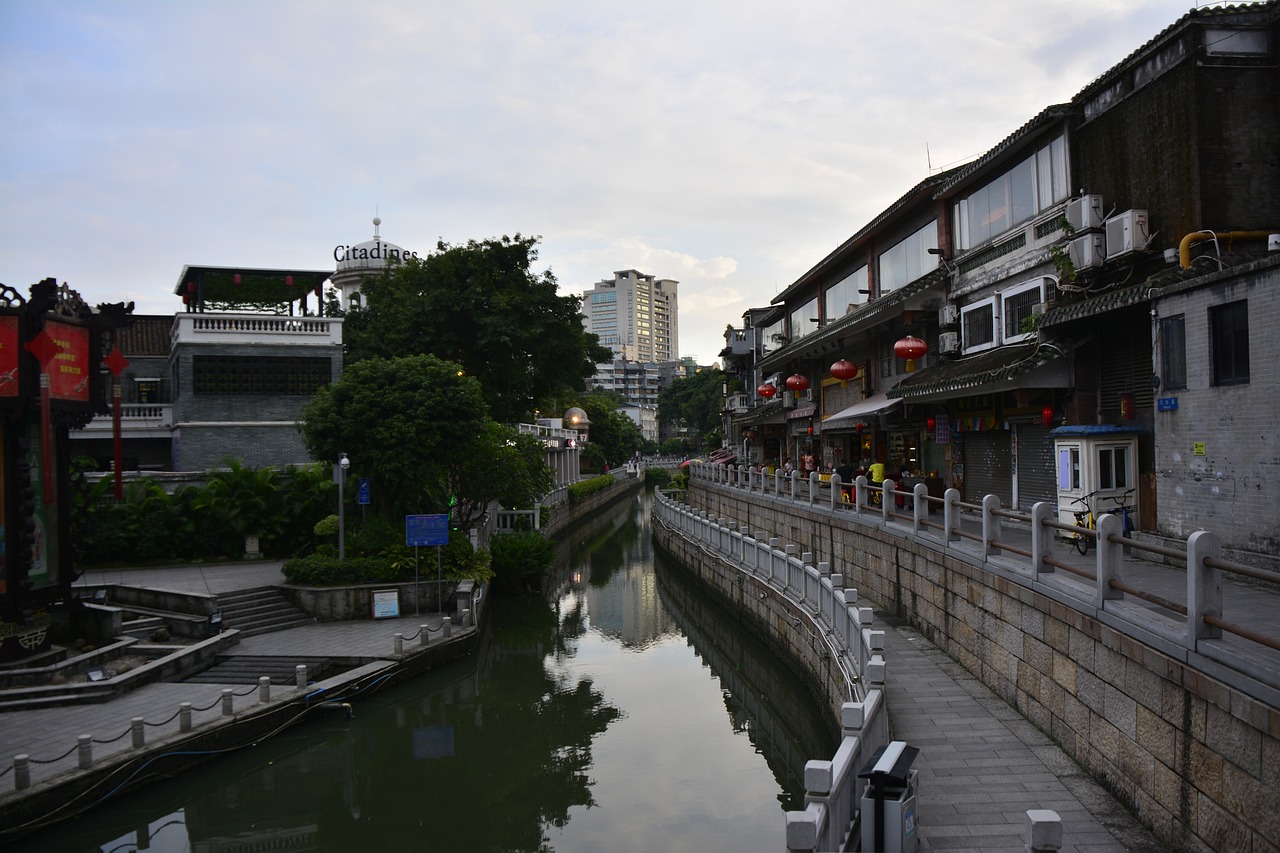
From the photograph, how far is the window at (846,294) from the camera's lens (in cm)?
2936

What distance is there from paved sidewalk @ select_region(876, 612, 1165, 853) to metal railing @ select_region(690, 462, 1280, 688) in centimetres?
164

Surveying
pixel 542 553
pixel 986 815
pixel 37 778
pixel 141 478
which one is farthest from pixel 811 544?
pixel 141 478

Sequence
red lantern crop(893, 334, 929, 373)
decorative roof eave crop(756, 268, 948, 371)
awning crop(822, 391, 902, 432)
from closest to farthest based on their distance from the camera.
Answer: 1. red lantern crop(893, 334, 929, 373)
2. decorative roof eave crop(756, 268, 948, 371)
3. awning crop(822, 391, 902, 432)

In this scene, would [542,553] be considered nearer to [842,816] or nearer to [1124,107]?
[1124,107]

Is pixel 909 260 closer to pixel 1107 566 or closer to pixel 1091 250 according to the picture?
pixel 1091 250

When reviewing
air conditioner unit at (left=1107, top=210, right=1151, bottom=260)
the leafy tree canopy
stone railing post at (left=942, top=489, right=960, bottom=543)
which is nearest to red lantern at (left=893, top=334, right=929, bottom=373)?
air conditioner unit at (left=1107, top=210, right=1151, bottom=260)

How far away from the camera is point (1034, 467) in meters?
17.1

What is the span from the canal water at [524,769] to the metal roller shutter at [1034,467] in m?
6.13

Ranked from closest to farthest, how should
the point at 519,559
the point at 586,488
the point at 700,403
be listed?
the point at 519,559 → the point at 586,488 → the point at 700,403

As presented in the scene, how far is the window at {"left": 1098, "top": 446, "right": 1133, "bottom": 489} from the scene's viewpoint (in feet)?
44.8

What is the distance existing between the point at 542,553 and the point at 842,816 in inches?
816

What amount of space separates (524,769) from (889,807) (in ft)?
29.5

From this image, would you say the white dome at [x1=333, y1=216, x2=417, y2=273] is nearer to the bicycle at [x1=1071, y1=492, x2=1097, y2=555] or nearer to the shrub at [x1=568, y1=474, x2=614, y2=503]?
the shrub at [x1=568, y1=474, x2=614, y2=503]

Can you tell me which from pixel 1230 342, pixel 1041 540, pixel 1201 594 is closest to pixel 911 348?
pixel 1230 342
